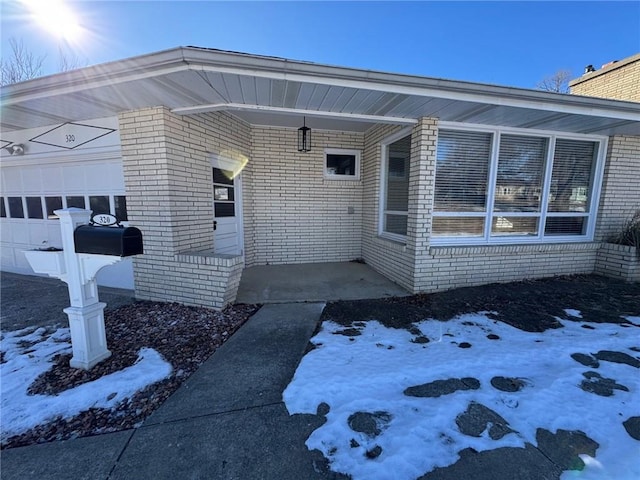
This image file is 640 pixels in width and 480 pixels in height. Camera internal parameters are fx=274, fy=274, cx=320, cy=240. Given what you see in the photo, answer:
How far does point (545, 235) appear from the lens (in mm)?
5094

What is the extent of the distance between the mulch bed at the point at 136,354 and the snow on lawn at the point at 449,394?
3.40 ft

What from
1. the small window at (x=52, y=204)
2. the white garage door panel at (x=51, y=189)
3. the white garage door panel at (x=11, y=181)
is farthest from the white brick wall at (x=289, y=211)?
the white garage door panel at (x=11, y=181)

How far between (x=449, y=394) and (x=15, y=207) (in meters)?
8.09

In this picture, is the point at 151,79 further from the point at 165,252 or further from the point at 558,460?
the point at 558,460

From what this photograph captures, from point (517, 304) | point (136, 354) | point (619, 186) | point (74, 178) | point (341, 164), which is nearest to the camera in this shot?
point (136, 354)

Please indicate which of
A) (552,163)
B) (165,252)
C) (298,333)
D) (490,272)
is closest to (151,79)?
(165,252)

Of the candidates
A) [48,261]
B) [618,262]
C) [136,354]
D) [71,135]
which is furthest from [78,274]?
[618,262]

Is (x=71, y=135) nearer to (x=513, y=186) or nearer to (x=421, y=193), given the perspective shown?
(x=421, y=193)

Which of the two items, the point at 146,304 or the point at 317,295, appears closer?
the point at 146,304

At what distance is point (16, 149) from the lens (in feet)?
16.2

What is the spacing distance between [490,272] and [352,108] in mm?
3517

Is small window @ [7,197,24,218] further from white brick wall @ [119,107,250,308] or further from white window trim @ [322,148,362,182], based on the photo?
white window trim @ [322,148,362,182]

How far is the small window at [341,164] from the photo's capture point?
6.21m

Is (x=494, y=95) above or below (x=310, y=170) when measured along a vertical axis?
above
